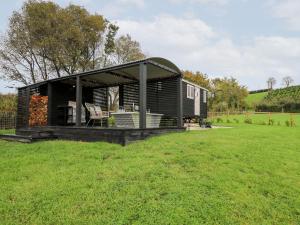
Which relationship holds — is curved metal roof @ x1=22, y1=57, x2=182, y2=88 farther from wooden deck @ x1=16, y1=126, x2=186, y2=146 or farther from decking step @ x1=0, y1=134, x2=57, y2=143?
decking step @ x1=0, y1=134, x2=57, y2=143

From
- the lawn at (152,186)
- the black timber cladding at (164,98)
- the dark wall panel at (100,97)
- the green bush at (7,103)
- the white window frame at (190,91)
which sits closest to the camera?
the lawn at (152,186)

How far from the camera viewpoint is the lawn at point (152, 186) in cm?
281

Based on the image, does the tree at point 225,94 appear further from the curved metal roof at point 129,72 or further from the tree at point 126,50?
the curved metal roof at point 129,72

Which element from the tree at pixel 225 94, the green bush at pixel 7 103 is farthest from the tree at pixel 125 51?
the tree at pixel 225 94

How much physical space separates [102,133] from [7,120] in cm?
1111

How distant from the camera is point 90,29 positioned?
62.1 ft

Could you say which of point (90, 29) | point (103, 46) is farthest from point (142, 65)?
point (103, 46)

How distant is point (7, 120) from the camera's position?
49.4 ft

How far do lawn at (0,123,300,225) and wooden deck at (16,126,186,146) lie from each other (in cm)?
85

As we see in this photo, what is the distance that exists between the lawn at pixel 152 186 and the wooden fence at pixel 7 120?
10972 millimetres

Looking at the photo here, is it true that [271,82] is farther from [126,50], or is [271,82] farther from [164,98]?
[164,98]

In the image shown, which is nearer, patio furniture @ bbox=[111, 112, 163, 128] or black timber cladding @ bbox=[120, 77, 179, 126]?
patio furniture @ bbox=[111, 112, 163, 128]

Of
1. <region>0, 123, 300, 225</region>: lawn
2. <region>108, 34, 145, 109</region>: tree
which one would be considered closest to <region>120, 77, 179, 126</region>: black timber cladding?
<region>0, 123, 300, 225</region>: lawn

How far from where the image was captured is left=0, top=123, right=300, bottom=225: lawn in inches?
110
